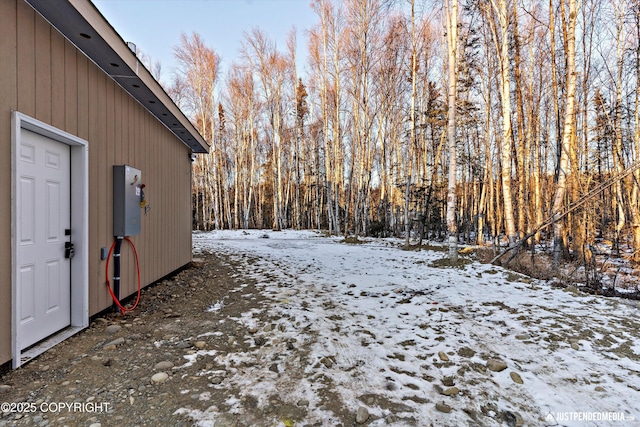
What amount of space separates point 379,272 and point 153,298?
13.6 ft

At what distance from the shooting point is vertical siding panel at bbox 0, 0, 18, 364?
2.18m

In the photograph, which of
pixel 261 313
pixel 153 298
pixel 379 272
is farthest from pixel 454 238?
pixel 153 298

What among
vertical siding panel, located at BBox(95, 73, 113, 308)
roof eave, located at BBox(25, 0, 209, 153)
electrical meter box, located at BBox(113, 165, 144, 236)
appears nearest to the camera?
roof eave, located at BBox(25, 0, 209, 153)

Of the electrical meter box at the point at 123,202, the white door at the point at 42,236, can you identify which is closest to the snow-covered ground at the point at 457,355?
the electrical meter box at the point at 123,202

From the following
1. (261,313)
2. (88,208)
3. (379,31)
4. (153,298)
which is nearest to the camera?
(88,208)

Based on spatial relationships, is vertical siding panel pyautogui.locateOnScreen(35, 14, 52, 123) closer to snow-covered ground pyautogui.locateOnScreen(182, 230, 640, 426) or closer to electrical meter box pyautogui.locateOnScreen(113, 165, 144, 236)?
electrical meter box pyautogui.locateOnScreen(113, 165, 144, 236)

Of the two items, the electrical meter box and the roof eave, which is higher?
the roof eave

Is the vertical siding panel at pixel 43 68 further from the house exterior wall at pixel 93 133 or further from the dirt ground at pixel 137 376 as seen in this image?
the dirt ground at pixel 137 376

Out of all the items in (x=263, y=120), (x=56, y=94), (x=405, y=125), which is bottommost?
(x=56, y=94)

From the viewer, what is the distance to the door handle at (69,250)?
9.86ft

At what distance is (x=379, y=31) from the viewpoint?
12508mm

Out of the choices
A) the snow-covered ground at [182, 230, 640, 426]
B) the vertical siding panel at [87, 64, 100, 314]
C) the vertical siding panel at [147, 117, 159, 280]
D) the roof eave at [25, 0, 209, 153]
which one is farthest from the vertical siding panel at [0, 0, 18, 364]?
the vertical siding panel at [147, 117, 159, 280]

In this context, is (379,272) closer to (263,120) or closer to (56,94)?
(56,94)

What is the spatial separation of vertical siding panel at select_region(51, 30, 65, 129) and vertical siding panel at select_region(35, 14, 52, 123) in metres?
0.05
